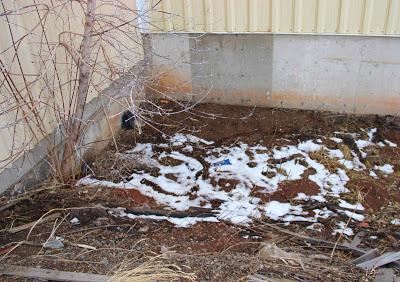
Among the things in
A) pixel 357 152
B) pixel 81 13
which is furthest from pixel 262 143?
pixel 81 13

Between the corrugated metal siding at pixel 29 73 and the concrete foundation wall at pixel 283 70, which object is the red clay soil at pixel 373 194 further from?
the corrugated metal siding at pixel 29 73

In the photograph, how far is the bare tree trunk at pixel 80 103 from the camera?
135 inches

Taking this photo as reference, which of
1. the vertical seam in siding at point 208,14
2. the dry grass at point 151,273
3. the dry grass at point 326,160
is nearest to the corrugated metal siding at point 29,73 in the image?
the dry grass at point 151,273

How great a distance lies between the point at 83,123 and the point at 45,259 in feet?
4.47

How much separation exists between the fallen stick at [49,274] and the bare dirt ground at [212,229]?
0.24ft

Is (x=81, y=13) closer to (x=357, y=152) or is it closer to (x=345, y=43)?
(x=345, y=43)

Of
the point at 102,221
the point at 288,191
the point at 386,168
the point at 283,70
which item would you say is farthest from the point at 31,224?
the point at 386,168

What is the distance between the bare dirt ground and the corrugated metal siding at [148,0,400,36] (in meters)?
1.12

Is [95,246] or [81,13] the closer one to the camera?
[95,246]

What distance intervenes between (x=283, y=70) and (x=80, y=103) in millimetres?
2509

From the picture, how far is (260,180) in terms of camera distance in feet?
14.1

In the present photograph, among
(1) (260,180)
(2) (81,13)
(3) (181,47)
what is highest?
(2) (81,13)

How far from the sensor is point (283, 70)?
5.16 m

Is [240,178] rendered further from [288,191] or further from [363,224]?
[363,224]
